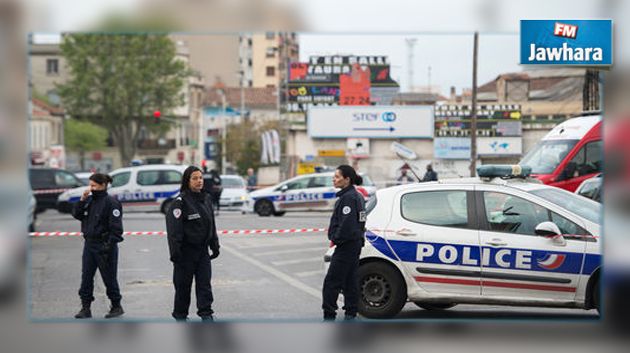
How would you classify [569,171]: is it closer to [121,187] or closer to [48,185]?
[121,187]

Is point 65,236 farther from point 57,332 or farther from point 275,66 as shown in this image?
point 57,332

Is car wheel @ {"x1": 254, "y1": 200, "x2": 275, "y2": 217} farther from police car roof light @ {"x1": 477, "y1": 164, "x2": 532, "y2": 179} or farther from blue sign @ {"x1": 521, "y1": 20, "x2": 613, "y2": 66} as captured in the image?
blue sign @ {"x1": 521, "y1": 20, "x2": 613, "y2": 66}

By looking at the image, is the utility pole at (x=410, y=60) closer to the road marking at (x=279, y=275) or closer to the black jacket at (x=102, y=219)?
the road marking at (x=279, y=275)

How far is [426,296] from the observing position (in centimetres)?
1186

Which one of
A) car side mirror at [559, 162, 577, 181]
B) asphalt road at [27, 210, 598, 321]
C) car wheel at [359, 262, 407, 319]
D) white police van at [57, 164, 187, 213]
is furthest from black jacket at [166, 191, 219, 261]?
car side mirror at [559, 162, 577, 181]

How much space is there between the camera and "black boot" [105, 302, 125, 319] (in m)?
11.9

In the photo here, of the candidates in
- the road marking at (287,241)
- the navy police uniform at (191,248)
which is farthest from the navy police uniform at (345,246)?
the road marking at (287,241)

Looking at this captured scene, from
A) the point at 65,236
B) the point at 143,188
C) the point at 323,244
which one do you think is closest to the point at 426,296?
the point at 323,244

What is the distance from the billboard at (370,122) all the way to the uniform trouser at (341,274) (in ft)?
5.85

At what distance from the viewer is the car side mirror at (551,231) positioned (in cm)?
1138

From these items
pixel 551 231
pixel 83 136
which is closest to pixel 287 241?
pixel 83 136

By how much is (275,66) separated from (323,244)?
9.25 ft

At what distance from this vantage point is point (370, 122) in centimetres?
1279

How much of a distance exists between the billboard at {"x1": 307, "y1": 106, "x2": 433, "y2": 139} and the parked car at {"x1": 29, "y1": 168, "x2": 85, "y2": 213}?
49.6 ft
